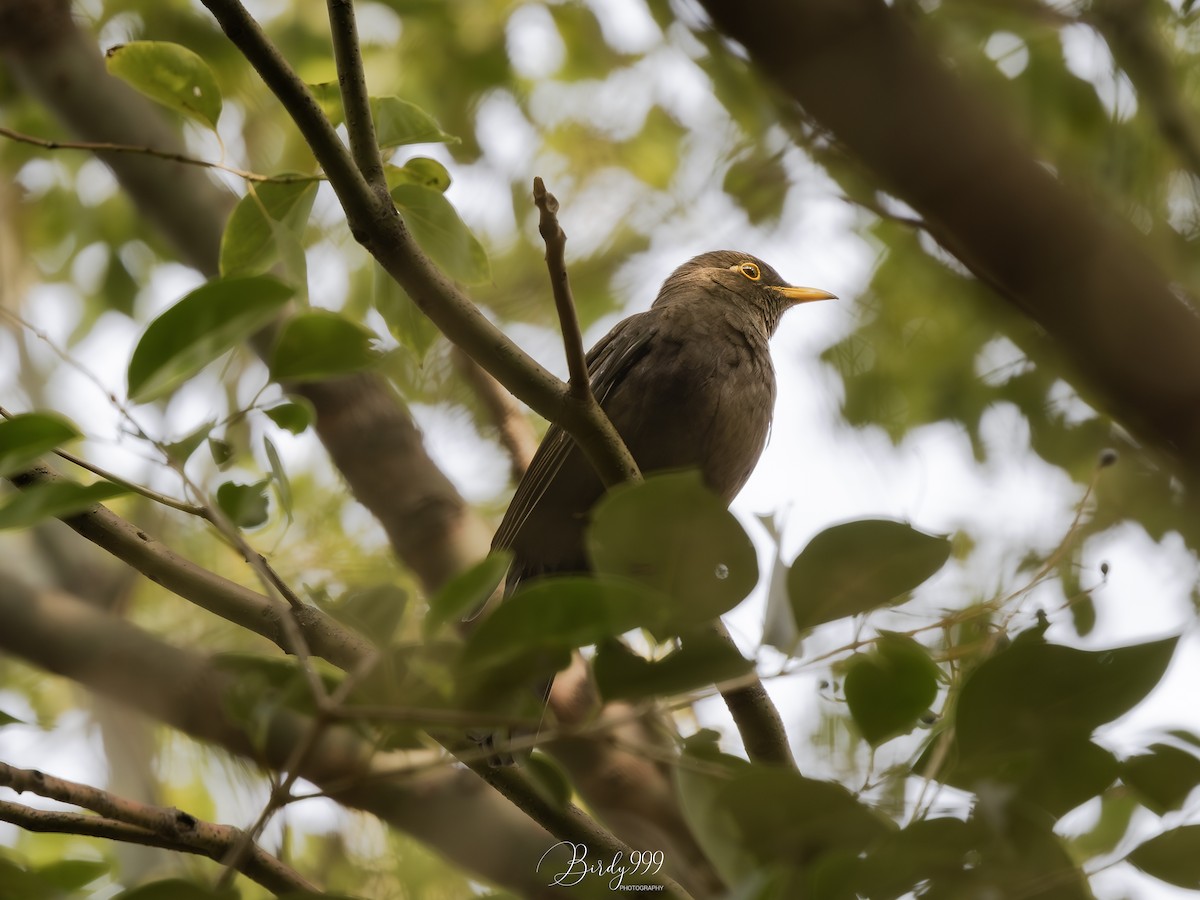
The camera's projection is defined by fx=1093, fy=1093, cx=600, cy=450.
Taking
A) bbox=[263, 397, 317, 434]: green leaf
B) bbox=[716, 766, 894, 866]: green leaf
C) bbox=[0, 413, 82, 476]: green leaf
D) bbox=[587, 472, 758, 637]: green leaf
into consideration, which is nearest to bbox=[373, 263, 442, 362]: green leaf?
bbox=[263, 397, 317, 434]: green leaf

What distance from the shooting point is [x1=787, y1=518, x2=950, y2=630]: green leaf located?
5.27 feet

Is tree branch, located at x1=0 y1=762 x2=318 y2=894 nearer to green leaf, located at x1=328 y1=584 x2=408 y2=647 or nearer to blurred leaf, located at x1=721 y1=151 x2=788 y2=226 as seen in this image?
green leaf, located at x1=328 y1=584 x2=408 y2=647

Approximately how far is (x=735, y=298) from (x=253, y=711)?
4.42 m

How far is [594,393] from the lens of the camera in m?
4.71

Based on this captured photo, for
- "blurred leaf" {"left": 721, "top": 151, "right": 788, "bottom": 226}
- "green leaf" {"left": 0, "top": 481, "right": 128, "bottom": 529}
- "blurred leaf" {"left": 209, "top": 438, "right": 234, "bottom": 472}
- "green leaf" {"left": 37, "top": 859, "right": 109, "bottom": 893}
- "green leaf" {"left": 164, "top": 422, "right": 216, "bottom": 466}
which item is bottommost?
"green leaf" {"left": 37, "top": 859, "right": 109, "bottom": 893}

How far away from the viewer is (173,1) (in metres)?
6.17

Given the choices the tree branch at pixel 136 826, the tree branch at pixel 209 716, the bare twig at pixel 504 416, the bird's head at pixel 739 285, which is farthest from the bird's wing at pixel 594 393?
the tree branch at pixel 136 826

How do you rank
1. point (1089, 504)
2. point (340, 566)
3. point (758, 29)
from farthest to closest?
point (340, 566), point (1089, 504), point (758, 29)

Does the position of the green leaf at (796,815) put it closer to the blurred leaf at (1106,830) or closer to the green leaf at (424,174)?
the blurred leaf at (1106,830)

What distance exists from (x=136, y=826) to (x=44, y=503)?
2.86 feet

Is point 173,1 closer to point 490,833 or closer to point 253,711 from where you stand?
point 490,833

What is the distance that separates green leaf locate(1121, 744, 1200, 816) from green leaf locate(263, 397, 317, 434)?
153 centimetres

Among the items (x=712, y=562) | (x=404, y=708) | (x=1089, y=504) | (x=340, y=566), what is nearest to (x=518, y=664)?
(x=404, y=708)
